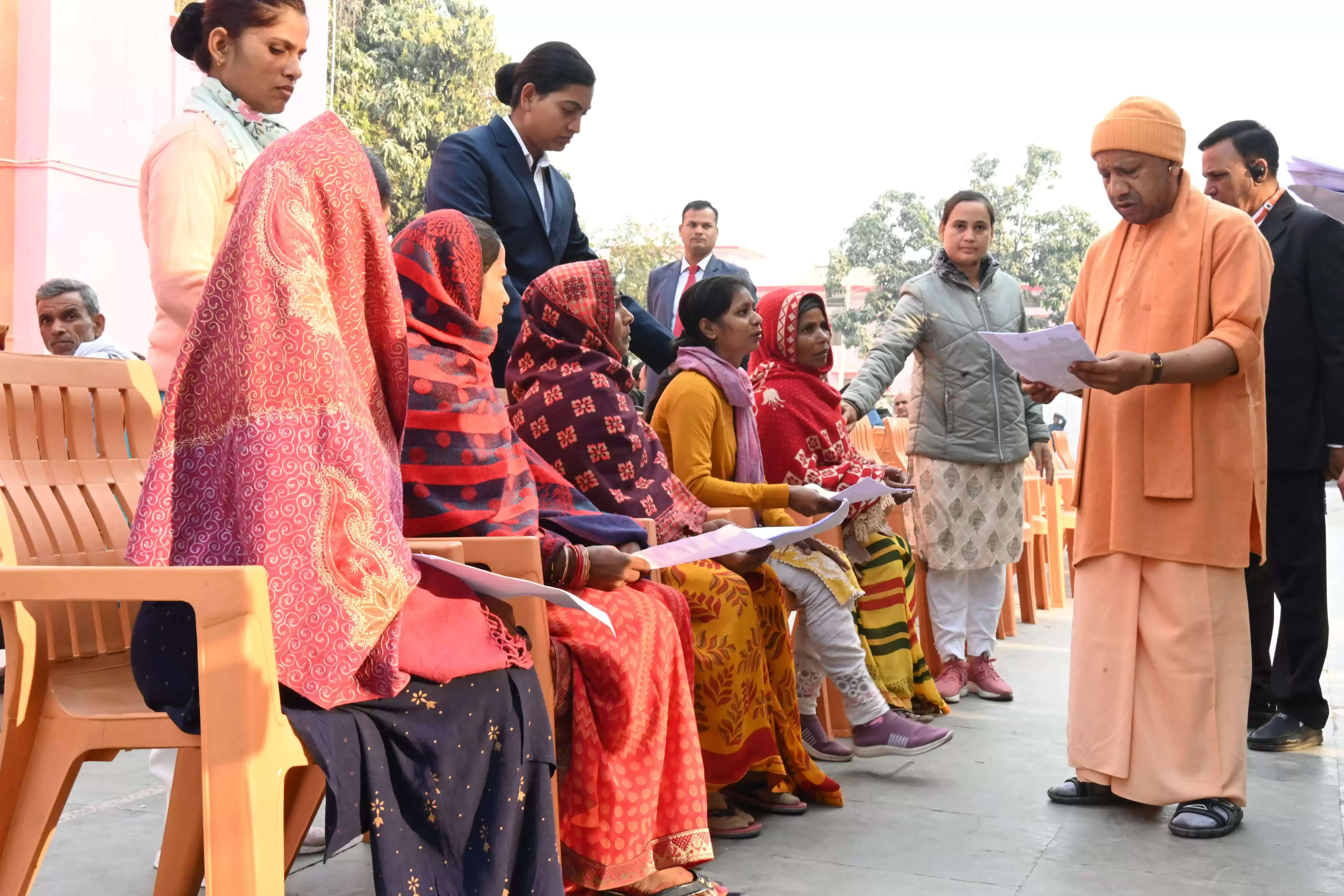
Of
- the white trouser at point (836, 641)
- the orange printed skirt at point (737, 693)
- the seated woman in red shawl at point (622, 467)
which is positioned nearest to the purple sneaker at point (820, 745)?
the white trouser at point (836, 641)

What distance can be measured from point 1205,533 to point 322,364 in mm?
2564

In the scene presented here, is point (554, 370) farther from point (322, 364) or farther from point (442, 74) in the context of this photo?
point (442, 74)

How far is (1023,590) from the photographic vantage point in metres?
7.27

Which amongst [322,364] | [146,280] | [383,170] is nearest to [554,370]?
[383,170]

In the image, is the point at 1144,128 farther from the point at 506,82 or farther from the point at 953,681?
the point at 953,681

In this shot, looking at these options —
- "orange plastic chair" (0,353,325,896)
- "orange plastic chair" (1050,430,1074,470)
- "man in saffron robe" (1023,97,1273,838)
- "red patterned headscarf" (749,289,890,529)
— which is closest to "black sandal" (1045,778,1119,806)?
"man in saffron robe" (1023,97,1273,838)

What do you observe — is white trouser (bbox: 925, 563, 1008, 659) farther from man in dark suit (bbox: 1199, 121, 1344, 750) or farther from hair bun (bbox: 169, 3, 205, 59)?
hair bun (bbox: 169, 3, 205, 59)

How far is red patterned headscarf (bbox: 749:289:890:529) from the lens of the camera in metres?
4.46

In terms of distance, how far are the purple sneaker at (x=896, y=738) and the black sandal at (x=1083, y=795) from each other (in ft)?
1.15

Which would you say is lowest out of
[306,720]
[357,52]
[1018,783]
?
[1018,783]

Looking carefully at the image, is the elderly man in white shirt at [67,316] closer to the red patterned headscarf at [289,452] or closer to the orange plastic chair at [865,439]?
the orange plastic chair at [865,439]

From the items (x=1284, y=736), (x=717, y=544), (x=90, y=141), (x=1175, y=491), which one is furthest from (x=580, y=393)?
(x=90, y=141)

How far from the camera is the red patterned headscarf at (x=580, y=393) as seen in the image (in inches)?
129

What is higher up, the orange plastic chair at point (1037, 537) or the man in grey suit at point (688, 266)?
the man in grey suit at point (688, 266)
